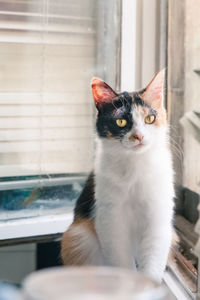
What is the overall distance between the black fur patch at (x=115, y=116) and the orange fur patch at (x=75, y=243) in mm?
252

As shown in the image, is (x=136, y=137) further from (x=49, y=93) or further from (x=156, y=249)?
(x=49, y=93)

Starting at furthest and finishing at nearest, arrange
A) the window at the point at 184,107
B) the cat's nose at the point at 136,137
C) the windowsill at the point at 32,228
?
the windowsill at the point at 32,228 < the window at the point at 184,107 < the cat's nose at the point at 136,137

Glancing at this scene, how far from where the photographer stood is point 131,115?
3.01 ft

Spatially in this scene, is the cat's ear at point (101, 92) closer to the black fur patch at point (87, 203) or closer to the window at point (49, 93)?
the black fur patch at point (87, 203)

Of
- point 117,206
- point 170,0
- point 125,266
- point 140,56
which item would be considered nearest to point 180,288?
point 125,266

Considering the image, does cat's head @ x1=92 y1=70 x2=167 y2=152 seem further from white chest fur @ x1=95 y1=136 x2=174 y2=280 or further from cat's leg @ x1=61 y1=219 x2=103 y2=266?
cat's leg @ x1=61 y1=219 x2=103 y2=266

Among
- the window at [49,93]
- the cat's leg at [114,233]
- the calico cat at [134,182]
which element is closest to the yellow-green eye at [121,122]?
the calico cat at [134,182]

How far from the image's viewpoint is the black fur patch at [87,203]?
1.04 metres

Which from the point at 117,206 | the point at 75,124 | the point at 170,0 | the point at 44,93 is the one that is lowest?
the point at 117,206

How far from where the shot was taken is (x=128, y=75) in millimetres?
1404

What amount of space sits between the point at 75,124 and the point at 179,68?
43 cm

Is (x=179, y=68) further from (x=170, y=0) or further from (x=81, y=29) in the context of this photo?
(x=81, y=29)

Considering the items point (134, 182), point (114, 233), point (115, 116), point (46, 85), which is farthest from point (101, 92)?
point (46, 85)

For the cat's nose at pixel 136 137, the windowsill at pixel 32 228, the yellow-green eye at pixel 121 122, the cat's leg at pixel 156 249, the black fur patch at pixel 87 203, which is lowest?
the windowsill at pixel 32 228
